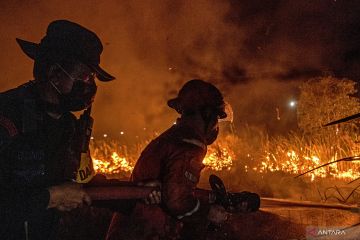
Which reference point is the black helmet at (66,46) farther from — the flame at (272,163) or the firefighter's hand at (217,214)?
the flame at (272,163)

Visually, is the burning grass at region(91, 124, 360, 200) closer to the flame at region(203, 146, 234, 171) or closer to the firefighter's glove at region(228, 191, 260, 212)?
the flame at region(203, 146, 234, 171)

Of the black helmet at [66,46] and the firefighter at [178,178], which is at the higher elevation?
the black helmet at [66,46]

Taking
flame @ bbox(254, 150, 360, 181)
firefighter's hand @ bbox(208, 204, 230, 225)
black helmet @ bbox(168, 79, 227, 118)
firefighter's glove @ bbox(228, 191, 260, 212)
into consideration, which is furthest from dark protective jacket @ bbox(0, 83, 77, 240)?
flame @ bbox(254, 150, 360, 181)

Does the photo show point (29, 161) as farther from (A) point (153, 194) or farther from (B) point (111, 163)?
(B) point (111, 163)

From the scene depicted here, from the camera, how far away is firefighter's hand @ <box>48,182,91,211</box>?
7.06 ft

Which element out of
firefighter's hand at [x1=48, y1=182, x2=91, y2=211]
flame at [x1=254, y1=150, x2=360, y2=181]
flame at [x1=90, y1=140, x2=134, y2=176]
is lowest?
firefighter's hand at [x1=48, y1=182, x2=91, y2=211]

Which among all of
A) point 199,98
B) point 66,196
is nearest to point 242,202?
point 199,98

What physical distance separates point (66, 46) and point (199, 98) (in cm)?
123

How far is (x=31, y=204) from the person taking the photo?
6.81ft

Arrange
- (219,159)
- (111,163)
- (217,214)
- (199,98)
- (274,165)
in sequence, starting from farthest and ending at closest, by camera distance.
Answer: (111,163), (219,159), (274,165), (199,98), (217,214)

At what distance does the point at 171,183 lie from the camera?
2848mm

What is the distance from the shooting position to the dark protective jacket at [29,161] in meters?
2.10

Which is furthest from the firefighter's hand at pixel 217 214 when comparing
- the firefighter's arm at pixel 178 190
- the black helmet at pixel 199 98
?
the black helmet at pixel 199 98

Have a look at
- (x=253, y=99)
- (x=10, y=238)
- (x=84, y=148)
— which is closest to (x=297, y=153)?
(x=84, y=148)
